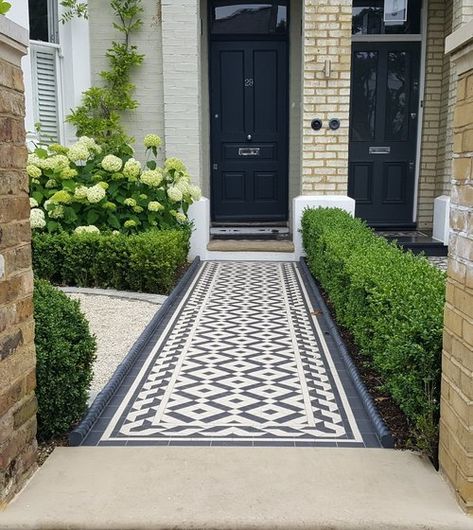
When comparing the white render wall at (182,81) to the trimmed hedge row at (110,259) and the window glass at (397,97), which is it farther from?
the window glass at (397,97)

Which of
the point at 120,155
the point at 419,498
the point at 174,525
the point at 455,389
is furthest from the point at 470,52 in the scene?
the point at 120,155

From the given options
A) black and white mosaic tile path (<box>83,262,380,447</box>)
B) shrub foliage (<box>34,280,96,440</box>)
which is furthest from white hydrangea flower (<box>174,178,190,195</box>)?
shrub foliage (<box>34,280,96,440</box>)

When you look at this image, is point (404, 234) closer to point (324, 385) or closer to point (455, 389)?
point (324, 385)

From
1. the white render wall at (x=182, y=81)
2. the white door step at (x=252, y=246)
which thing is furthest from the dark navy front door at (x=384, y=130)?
the white render wall at (x=182, y=81)

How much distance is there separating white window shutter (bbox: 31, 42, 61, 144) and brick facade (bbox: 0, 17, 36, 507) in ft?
19.0

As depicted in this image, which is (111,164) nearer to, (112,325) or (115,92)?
(115,92)

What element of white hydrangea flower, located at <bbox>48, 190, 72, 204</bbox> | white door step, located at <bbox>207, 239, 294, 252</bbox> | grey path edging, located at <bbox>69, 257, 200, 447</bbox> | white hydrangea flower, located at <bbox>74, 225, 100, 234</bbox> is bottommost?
grey path edging, located at <bbox>69, 257, 200, 447</bbox>

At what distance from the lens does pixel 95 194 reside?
22.1ft

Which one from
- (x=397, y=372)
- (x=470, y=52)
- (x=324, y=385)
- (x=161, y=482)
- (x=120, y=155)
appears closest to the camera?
(x=470, y=52)

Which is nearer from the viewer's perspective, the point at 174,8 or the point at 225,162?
the point at 174,8

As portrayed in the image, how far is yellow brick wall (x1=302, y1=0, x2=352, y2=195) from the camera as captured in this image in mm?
7828

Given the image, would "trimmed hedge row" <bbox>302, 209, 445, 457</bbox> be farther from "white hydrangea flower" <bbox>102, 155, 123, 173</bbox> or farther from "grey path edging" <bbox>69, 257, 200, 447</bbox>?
"white hydrangea flower" <bbox>102, 155, 123, 173</bbox>

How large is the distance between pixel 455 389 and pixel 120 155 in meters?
5.89

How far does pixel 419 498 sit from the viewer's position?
2496mm
